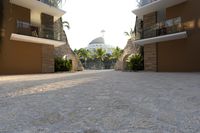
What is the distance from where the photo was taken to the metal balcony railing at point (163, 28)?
53.9 ft

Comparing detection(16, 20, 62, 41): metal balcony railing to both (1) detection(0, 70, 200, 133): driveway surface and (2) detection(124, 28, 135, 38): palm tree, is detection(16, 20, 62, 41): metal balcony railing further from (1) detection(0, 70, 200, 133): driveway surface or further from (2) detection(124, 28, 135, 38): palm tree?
(1) detection(0, 70, 200, 133): driveway surface

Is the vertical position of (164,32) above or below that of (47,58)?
above

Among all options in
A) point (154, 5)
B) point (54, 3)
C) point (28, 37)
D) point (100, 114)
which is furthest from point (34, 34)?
point (100, 114)

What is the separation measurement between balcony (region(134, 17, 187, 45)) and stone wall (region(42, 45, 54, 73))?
8.15m

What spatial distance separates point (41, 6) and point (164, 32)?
10.5 m

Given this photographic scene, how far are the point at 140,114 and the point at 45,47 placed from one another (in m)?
17.1

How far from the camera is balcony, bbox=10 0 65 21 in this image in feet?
55.3

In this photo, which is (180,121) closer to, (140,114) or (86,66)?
(140,114)

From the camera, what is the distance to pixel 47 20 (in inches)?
793

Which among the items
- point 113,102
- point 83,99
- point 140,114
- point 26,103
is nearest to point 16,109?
point 26,103

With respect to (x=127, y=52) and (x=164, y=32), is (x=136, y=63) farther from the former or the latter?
(x=164, y=32)

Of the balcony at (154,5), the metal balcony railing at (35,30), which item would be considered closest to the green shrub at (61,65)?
the metal balcony railing at (35,30)

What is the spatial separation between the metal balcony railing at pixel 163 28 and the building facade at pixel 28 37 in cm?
799

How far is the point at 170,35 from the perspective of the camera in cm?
1611
